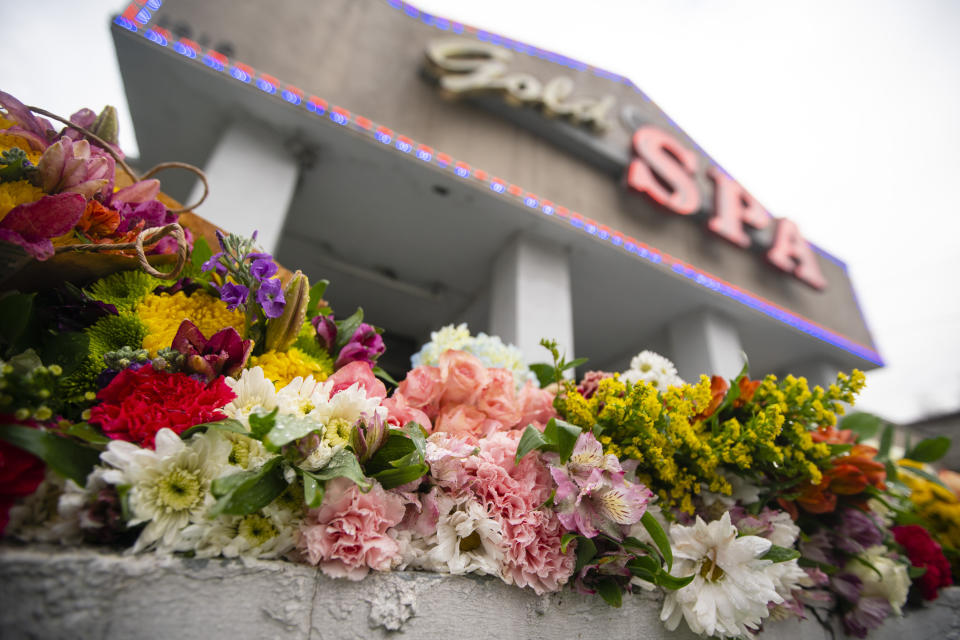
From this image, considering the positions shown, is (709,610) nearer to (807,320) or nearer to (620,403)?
(620,403)

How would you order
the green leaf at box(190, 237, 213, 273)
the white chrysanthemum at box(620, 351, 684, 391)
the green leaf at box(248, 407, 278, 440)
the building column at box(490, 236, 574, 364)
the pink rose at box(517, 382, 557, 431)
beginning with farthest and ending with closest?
1. the building column at box(490, 236, 574, 364)
2. the white chrysanthemum at box(620, 351, 684, 391)
3. the pink rose at box(517, 382, 557, 431)
4. the green leaf at box(190, 237, 213, 273)
5. the green leaf at box(248, 407, 278, 440)

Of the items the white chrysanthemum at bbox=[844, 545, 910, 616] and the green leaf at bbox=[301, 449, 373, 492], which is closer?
the green leaf at bbox=[301, 449, 373, 492]

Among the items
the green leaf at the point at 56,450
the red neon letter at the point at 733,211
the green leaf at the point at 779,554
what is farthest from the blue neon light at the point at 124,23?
the red neon letter at the point at 733,211

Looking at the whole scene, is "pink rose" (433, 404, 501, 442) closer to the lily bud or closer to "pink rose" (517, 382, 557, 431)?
"pink rose" (517, 382, 557, 431)

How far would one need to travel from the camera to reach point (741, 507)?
948mm

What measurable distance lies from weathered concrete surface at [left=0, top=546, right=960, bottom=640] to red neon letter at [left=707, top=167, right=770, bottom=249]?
3.67 m

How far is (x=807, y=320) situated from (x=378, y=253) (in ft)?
12.9

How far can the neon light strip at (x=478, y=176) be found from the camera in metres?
1.98

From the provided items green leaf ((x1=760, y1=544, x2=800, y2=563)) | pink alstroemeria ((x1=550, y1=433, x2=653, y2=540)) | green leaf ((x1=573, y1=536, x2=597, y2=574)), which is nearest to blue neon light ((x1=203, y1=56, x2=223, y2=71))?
pink alstroemeria ((x1=550, y1=433, x2=653, y2=540))

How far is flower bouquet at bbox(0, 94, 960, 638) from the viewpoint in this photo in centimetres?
51

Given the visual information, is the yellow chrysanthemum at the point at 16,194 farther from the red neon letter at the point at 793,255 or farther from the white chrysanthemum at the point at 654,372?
the red neon letter at the point at 793,255

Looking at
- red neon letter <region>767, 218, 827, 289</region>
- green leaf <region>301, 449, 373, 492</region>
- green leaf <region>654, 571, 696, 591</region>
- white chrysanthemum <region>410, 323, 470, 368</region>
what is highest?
red neon letter <region>767, 218, 827, 289</region>

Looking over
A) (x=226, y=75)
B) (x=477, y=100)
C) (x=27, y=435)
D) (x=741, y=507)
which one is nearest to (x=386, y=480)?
(x=27, y=435)

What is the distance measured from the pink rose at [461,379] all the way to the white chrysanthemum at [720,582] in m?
0.47
